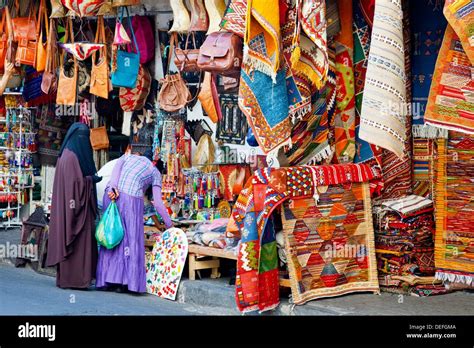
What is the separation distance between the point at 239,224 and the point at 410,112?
6.43ft

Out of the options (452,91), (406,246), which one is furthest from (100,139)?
(452,91)

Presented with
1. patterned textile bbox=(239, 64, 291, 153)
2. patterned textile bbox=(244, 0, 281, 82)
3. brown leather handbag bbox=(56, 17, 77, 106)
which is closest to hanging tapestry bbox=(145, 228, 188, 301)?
patterned textile bbox=(239, 64, 291, 153)

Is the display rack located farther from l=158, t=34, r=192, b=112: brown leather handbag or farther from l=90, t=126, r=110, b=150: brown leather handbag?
l=158, t=34, r=192, b=112: brown leather handbag

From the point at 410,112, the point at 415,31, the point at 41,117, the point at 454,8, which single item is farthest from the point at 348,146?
the point at 41,117

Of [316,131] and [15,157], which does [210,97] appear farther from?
[15,157]

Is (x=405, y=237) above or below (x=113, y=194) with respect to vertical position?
below

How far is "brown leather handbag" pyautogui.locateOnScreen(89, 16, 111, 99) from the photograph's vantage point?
11.7m

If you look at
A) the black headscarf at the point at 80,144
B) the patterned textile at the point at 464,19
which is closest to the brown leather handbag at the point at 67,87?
the black headscarf at the point at 80,144

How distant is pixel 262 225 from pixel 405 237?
1.42 metres

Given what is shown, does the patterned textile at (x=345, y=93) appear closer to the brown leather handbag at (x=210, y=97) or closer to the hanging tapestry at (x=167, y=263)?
the hanging tapestry at (x=167, y=263)

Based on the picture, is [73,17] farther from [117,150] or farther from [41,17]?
[117,150]

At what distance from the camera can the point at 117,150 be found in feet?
42.3

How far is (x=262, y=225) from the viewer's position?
8258 mm

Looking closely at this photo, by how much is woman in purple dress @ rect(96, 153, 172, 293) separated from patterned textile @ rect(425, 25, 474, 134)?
330 cm
